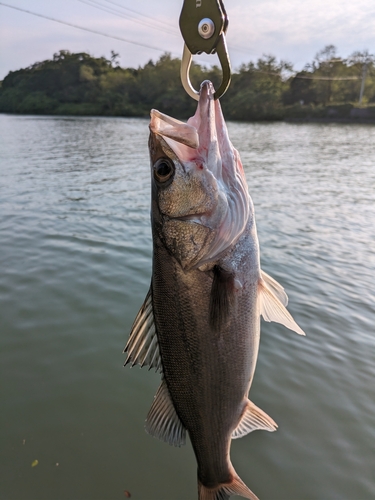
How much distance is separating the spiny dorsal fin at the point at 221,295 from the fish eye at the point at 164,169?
54 centimetres

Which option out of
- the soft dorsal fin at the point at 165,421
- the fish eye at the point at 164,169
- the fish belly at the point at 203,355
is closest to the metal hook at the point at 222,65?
the fish eye at the point at 164,169

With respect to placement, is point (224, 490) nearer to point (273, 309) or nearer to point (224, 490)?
point (224, 490)

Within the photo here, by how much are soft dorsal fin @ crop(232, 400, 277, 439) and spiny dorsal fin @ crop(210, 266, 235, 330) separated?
629 millimetres

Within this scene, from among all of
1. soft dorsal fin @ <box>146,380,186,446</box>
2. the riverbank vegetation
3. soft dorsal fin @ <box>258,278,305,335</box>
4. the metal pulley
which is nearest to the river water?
soft dorsal fin @ <box>146,380,186,446</box>

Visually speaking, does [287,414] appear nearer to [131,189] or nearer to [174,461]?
[174,461]

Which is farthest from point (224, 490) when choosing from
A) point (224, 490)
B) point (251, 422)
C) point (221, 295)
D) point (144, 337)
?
point (221, 295)

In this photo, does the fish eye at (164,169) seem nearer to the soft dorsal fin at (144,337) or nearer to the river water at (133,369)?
the soft dorsal fin at (144,337)

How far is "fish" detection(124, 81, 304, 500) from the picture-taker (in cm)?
200

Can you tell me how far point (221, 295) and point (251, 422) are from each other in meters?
0.89

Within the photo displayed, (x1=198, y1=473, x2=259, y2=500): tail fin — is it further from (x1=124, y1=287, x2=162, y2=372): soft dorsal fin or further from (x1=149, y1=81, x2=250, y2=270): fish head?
(x1=149, y1=81, x2=250, y2=270): fish head

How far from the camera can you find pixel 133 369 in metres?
4.61

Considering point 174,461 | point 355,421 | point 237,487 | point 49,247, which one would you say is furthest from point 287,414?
point 49,247

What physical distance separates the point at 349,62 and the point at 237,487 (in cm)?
10161

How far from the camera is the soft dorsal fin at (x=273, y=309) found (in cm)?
219
